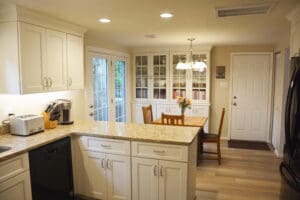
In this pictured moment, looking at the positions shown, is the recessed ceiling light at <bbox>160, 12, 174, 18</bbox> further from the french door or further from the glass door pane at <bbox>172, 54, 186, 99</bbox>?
the glass door pane at <bbox>172, 54, 186, 99</bbox>

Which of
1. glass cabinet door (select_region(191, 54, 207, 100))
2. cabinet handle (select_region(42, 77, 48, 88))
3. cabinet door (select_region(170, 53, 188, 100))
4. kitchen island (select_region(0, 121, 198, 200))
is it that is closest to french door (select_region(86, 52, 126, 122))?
cabinet door (select_region(170, 53, 188, 100))

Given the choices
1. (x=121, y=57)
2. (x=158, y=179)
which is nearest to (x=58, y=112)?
(x=158, y=179)

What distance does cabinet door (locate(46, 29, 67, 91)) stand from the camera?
2.96 meters

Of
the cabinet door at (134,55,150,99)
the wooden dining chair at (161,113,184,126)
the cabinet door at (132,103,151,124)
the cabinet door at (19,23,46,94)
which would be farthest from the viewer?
the cabinet door at (132,103,151,124)

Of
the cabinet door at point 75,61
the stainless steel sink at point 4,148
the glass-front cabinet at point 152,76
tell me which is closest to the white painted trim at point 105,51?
the glass-front cabinet at point 152,76

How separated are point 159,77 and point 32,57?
11.8 ft

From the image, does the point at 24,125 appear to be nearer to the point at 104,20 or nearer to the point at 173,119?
the point at 104,20

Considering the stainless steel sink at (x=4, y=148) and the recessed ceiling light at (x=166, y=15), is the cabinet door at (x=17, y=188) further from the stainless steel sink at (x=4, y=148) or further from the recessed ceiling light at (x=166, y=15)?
the recessed ceiling light at (x=166, y=15)

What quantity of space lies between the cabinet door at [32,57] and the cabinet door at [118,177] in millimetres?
1169

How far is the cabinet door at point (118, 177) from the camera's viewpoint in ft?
8.87

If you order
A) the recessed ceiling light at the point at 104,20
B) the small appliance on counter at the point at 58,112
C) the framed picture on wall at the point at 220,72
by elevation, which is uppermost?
the recessed ceiling light at the point at 104,20

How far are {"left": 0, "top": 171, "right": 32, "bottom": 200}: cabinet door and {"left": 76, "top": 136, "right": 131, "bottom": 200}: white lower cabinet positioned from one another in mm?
714

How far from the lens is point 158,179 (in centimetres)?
258

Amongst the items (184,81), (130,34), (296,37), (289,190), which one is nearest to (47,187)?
(289,190)
